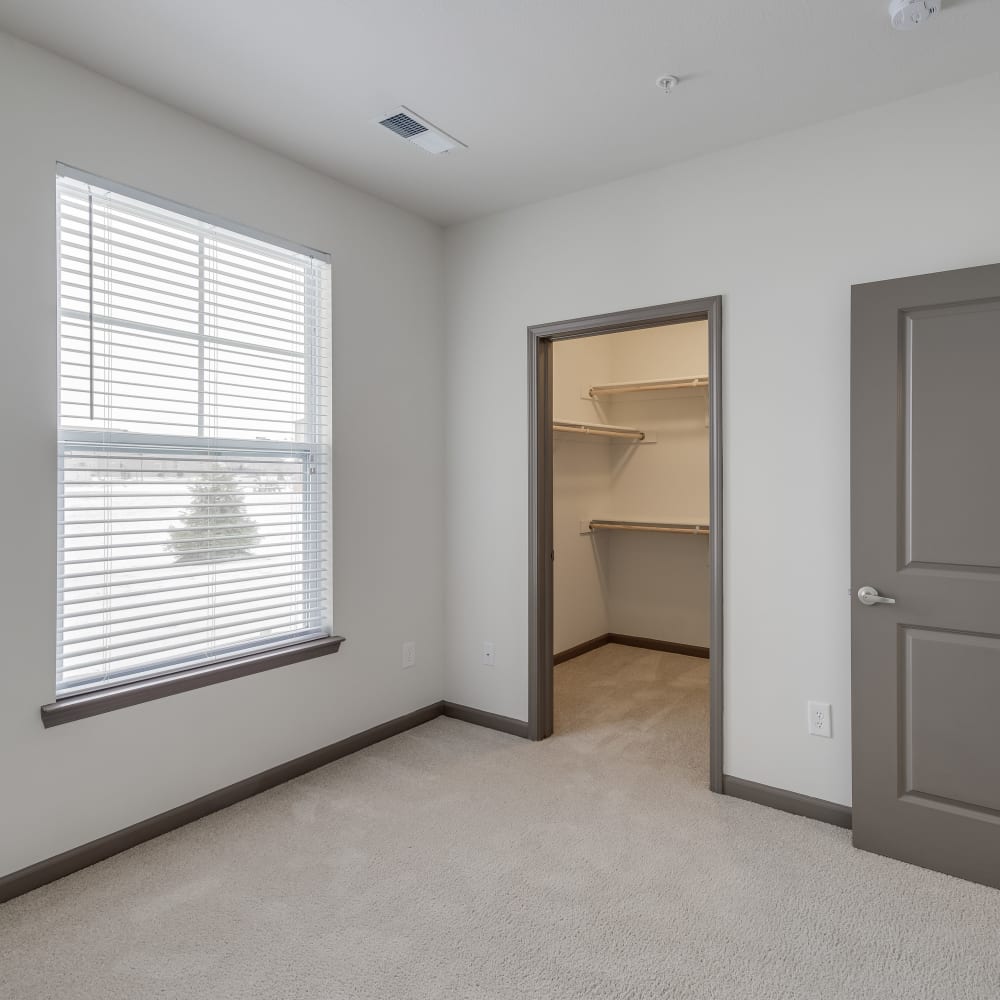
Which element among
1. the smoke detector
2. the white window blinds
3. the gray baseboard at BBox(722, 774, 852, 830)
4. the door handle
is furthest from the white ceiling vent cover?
the gray baseboard at BBox(722, 774, 852, 830)

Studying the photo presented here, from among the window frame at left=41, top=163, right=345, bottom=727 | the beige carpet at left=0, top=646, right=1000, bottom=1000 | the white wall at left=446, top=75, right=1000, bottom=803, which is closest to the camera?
the beige carpet at left=0, top=646, right=1000, bottom=1000

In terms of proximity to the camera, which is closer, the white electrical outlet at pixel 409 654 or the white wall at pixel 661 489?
Answer: the white electrical outlet at pixel 409 654

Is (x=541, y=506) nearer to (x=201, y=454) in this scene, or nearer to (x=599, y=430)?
(x=599, y=430)

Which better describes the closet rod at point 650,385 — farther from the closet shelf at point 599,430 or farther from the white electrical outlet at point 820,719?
the white electrical outlet at point 820,719

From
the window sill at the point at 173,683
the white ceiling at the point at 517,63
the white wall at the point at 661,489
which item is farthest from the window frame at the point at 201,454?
the white wall at the point at 661,489

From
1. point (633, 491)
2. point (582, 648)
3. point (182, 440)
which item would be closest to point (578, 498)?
point (633, 491)

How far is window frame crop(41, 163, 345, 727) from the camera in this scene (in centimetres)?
227

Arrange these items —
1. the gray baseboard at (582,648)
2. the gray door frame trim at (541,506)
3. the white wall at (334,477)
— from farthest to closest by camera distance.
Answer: the gray baseboard at (582,648)
the gray door frame trim at (541,506)
the white wall at (334,477)

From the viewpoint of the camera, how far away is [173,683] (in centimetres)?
250

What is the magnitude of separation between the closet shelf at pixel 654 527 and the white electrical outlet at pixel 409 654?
1960 mm

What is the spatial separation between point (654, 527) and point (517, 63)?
3265 mm

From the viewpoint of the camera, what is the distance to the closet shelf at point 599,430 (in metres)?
4.44

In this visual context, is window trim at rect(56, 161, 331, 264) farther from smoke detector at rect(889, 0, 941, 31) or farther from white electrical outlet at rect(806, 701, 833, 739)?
white electrical outlet at rect(806, 701, 833, 739)

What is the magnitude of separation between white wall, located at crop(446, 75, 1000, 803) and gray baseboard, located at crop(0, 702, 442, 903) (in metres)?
1.66
